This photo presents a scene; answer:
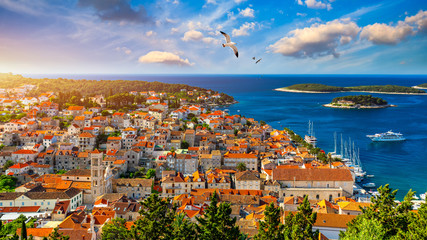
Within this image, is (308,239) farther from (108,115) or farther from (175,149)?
(108,115)

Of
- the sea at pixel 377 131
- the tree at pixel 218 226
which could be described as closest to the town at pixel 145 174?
the tree at pixel 218 226

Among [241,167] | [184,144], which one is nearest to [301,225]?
[241,167]

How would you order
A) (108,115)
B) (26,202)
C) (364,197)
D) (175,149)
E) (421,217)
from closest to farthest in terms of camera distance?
(421,217), (26,202), (364,197), (175,149), (108,115)

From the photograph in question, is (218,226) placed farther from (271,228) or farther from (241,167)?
(241,167)

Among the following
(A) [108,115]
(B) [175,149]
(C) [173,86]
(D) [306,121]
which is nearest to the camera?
Answer: (B) [175,149]

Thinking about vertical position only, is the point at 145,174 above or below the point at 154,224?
below

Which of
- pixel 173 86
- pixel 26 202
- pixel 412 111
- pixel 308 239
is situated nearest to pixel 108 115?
pixel 26 202

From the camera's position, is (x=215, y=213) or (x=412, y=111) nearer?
(x=215, y=213)

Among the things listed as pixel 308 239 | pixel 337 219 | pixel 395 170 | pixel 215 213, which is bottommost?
pixel 395 170
